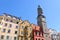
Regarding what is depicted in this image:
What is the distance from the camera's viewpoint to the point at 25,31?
221 ft

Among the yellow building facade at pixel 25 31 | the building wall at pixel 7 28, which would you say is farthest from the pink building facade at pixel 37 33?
the building wall at pixel 7 28

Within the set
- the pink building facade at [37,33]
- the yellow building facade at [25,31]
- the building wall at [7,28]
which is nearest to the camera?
the building wall at [7,28]

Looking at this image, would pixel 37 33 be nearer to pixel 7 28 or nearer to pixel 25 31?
pixel 25 31

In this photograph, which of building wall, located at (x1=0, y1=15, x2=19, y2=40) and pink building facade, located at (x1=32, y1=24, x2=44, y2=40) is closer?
building wall, located at (x1=0, y1=15, x2=19, y2=40)

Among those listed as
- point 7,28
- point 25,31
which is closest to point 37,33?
point 25,31

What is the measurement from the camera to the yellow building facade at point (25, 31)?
6515 cm

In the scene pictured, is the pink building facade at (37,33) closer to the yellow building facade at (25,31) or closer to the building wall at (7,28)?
the yellow building facade at (25,31)

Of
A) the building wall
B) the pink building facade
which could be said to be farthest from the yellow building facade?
the building wall

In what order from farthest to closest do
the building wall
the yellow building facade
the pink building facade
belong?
the pink building facade
the yellow building facade
the building wall

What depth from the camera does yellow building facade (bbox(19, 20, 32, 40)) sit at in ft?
214

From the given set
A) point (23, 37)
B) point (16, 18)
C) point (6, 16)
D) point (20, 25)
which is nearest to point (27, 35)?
point (23, 37)

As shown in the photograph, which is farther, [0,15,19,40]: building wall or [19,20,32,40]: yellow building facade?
[19,20,32,40]: yellow building facade

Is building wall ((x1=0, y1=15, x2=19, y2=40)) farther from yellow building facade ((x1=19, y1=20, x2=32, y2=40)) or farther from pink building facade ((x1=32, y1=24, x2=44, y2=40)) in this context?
Result: pink building facade ((x1=32, y1=24, x2=44, y2=40))

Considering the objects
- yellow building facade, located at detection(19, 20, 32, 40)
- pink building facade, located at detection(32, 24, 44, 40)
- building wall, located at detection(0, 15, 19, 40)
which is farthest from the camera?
pink building facade, located at detection(32, 24, 44, 40)
